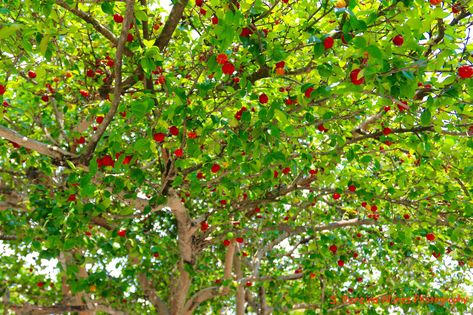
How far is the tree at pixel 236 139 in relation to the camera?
3.05 m

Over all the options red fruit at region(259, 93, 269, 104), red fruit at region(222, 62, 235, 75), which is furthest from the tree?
red fruit at region(259, 93, 269, 104)

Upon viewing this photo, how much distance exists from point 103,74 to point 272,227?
12.7 ft

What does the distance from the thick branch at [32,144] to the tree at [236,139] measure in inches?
0.9

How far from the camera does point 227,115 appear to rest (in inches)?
155

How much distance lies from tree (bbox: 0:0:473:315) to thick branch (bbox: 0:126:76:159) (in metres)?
0.02

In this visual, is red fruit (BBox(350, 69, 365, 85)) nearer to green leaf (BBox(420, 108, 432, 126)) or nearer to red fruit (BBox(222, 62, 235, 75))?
green leaf (BBox(420, 108, 432, 126))

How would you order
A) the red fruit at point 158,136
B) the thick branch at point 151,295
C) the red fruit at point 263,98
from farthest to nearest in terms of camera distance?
1. the thick branch at point 151,295
2. the red fruit at point 263,98
3. the red fruit at point 158,136

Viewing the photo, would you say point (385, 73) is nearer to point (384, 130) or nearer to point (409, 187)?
point (384, 130)

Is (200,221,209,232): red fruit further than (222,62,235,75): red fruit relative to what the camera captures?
Yes

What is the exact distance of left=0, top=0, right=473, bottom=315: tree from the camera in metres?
3.05

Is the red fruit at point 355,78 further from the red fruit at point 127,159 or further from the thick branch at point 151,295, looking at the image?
the thick branch at point 151,295

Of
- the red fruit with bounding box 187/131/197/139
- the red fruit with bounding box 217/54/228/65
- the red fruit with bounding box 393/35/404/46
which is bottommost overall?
the red fruit with bounding box 393/35/404/46

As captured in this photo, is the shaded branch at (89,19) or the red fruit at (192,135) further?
the red fruit at (192,135)

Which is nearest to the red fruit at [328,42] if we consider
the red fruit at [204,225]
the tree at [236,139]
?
the tree at [236,139]
